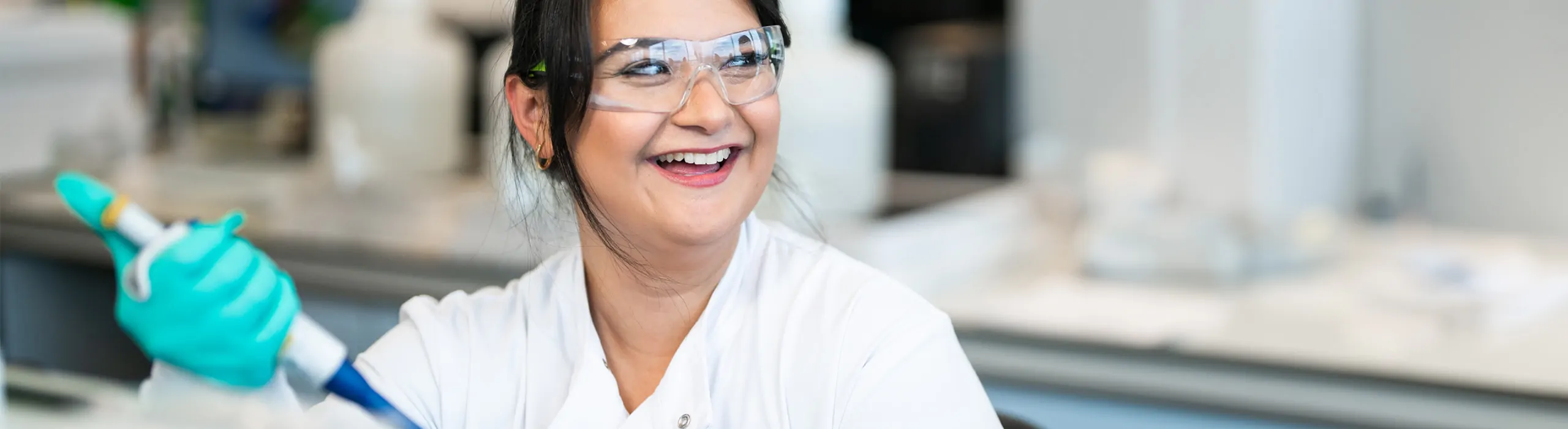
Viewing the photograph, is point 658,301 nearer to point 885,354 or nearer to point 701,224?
point 701,224

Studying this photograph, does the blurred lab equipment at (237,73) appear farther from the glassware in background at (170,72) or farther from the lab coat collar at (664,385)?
the lab coat collar at (664,385)

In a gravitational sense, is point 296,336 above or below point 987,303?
above

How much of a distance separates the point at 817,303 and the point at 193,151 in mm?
2905

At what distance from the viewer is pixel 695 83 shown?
1.21 m

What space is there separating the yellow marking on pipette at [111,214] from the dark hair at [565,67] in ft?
1.24

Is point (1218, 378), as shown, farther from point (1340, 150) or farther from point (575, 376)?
point (1340, 150)

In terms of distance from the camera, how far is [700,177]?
1.22m

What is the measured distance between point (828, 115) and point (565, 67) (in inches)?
43.1

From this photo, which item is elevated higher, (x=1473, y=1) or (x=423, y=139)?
(x=1473, y=1)

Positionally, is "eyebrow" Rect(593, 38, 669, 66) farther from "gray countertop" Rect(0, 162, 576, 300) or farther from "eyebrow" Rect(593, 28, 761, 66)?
"gray countertop" Rect(0, 162, 576, 300)

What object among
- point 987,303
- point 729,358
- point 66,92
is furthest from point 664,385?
point 66,92

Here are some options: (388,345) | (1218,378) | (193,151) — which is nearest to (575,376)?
(388,345)

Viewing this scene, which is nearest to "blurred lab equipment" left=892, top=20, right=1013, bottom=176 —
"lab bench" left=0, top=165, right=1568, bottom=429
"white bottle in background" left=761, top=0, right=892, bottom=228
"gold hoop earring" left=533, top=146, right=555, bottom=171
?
"lab bench" left=0, top=165, right=1568, bottom=429

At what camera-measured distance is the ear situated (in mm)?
1284
